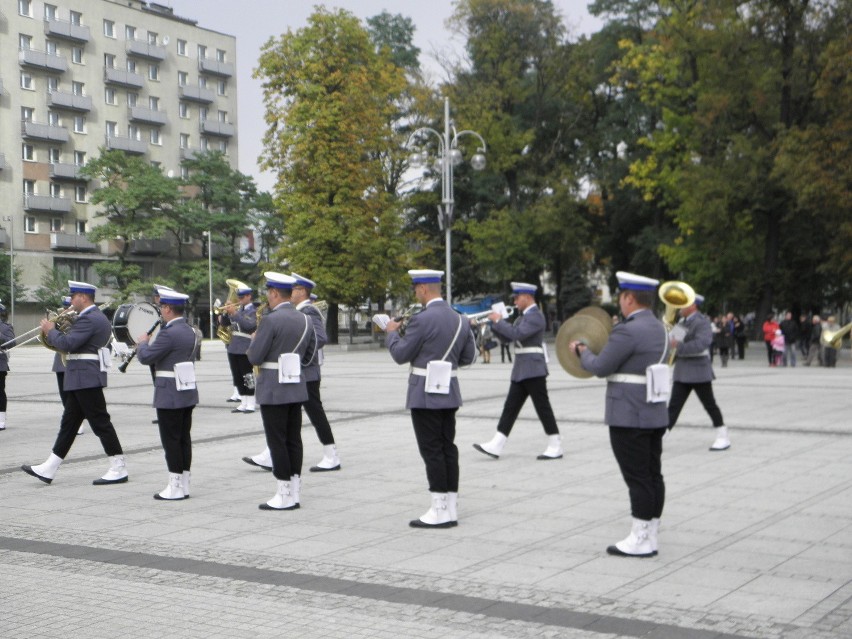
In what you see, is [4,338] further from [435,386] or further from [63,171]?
[63,171]

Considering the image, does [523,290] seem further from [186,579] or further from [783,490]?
[186,579]

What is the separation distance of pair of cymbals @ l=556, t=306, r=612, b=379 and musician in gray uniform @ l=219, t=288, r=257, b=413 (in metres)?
9.63

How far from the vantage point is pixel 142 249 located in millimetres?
82625

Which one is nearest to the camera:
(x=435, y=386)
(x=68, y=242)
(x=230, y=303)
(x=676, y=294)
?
(x=676, y=294)

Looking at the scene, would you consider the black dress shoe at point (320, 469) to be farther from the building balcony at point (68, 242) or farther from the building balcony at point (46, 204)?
the building balcony at point (46, 204)

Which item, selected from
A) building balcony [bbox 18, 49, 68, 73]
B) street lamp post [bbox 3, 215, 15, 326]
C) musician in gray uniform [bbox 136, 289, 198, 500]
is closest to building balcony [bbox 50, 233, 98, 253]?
street lamp post [bbox 3, 215, 15, 326]

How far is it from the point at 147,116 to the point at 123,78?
329 centimetres

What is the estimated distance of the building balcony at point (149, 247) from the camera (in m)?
82.4

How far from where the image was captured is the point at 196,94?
3578 inches

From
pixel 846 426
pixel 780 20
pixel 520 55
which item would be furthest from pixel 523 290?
pixel 520 55

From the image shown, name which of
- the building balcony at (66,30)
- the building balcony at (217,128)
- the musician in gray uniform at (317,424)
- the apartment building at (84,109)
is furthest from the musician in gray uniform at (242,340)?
the building balcony at (217,128)

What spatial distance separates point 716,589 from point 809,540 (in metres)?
1.77

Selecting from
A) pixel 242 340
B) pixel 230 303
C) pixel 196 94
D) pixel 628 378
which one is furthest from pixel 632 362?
pixel 196 94

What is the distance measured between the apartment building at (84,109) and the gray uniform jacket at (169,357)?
221 feet
